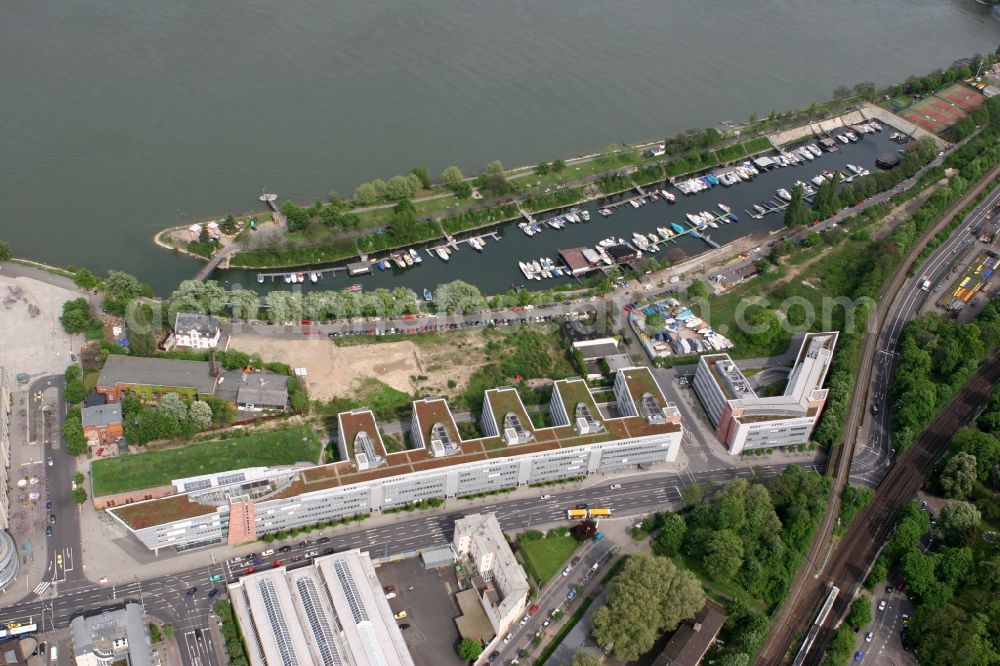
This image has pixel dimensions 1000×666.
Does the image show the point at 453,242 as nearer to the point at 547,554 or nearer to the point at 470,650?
the point at 547,554

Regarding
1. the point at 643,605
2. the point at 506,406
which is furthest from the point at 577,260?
the point at 643,605

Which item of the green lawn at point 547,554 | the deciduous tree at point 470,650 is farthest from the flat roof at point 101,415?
the green lawn at point 547,554

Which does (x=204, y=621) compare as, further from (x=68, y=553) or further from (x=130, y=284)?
(x=130, y=284)

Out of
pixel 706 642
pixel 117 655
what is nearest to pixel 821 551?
pixel 706 642

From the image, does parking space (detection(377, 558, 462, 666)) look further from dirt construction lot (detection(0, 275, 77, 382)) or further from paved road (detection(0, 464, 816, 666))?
dirt construction lot (detection(0, 275, 77, 382))

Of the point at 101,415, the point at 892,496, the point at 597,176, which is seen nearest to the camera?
the point at 101,415
